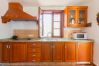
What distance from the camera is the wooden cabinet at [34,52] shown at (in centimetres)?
534

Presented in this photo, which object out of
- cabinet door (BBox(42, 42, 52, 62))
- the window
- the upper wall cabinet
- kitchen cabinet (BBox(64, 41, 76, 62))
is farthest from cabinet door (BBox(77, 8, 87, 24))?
cabinet door (BBox(42, 42, 52, 62))

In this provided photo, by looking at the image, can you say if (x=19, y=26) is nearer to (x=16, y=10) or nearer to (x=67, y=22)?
(x=16, y=10)

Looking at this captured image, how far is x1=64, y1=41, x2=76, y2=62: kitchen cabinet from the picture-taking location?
5.36 m

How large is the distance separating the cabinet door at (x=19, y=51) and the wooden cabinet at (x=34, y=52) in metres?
0.13

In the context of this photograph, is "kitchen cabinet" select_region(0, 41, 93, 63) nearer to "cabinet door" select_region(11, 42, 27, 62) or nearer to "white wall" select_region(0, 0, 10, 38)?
"cabinet door" select_region(11, 42, 27, 62)

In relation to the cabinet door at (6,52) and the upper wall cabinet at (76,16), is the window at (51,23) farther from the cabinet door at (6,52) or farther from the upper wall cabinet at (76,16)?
the cabinet door at (6,52)

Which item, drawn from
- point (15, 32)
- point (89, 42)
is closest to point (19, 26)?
point (15, 32)

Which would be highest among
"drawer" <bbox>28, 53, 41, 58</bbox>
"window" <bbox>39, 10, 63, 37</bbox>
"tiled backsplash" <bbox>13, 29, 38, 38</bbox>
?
"window" <bbox>39, 10, 63, 37</bbox>

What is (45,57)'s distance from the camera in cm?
537

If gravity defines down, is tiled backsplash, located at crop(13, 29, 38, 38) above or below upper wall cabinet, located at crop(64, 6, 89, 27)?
below

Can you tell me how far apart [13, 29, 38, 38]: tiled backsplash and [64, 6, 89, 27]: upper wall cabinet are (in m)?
1.27

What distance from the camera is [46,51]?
17.6ft

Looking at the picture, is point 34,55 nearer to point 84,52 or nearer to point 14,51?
point 14,51

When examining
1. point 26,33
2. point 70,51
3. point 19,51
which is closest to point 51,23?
point 26,33
